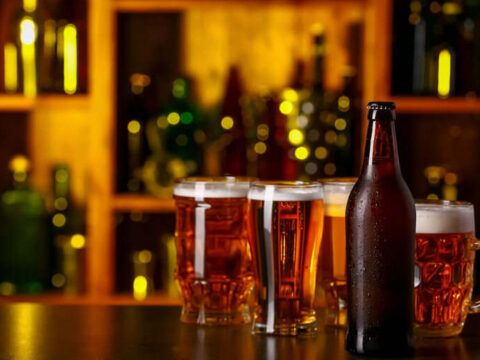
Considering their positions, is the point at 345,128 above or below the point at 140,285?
above

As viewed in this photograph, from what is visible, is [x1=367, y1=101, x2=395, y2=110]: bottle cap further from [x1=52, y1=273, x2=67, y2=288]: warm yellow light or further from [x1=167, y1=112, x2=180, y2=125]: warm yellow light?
[x1=52, y1=273, x2=67, y2=288]: warm yellow light

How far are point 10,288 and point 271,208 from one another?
5.24 feet

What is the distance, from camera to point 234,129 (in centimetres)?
239

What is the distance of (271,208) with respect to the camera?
3.17 ft

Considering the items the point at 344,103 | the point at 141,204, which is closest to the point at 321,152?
the point at 344,103

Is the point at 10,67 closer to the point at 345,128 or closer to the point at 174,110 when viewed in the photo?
the point at 174,110

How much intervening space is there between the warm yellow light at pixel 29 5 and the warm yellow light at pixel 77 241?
658 mm

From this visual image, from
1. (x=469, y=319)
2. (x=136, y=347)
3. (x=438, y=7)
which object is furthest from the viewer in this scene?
(x=438, y=7)

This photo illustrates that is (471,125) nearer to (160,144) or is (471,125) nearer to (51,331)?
(160,144)

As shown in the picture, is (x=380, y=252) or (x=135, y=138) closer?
(x=380, y=252)

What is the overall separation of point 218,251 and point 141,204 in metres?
1.26

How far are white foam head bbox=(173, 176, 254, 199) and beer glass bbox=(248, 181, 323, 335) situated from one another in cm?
7

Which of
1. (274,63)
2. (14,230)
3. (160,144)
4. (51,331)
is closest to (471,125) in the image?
(274,63)

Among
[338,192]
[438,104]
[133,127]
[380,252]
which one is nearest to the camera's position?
[380,252]
